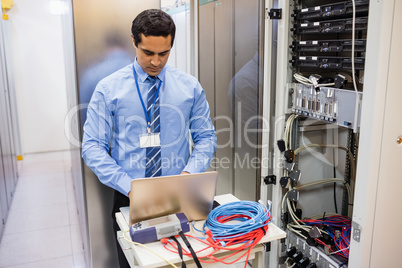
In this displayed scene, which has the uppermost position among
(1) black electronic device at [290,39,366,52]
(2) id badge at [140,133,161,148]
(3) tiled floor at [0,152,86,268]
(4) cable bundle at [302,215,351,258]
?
(1) black electronic device at [290,39,366,52]

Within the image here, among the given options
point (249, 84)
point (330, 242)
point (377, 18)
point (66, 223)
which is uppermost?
point (377, 18)

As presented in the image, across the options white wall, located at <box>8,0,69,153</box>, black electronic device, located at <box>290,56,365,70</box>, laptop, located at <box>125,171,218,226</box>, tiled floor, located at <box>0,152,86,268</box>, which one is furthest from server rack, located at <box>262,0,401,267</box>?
white wall, located at <box>8,0,69,153</box>

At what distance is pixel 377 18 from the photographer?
1446mm

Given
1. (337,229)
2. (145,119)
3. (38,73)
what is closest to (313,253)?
(337,229)

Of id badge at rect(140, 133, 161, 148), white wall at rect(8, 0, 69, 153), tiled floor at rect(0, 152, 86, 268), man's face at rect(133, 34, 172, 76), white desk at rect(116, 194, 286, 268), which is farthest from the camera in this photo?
white wall at rect(8, 0, 69, 153)

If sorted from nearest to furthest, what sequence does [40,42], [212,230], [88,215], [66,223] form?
[212,230] → [88,215] → [66,223] → [40,42]

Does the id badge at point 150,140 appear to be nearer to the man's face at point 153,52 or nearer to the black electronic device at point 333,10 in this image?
the man's face at point 153,52

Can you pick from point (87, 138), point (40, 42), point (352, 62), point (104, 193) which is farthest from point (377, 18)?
point (40, 42)

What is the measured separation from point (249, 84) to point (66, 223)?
7.44 ft

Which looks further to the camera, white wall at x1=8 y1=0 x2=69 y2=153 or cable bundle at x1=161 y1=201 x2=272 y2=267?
white wall at x1=8 y1=0 x2=69 y2=153

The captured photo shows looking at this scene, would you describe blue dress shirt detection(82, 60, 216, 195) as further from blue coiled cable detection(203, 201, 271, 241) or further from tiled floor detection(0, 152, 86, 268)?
tiled floor detection(0, 152, 86, 268)

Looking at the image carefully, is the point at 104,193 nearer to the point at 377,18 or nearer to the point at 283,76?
the point at 283,76

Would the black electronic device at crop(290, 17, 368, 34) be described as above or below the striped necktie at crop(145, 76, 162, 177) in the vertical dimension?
above

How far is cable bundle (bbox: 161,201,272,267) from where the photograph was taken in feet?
4.26
